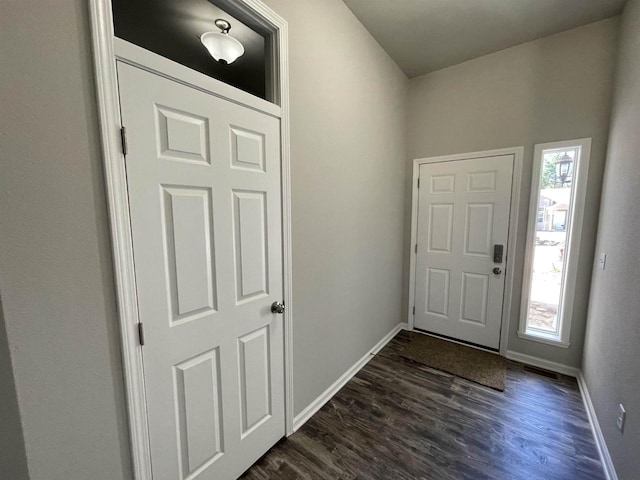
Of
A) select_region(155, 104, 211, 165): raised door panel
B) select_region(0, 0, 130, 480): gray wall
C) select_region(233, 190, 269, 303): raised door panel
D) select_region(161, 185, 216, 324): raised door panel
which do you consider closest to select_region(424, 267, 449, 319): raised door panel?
select_region(233, 190, 269, 303): raised door panel

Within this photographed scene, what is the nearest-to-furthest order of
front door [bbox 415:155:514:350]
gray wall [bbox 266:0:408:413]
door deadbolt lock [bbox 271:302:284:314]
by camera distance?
door deadbolt lock [bbox 271:302:284:314] → gray wall [bbox 266:0:408:413] → front door [bbox 415:155:514:350]

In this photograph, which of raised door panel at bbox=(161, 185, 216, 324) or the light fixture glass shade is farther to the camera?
the light fixture glass shade

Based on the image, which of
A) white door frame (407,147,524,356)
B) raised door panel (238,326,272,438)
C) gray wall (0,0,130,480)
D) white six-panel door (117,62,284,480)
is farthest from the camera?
white door frame (407,147,524,356)

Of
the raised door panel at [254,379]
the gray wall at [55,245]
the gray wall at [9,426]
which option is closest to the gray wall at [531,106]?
the raised door panel at [254,379]

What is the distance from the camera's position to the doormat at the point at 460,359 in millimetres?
2287

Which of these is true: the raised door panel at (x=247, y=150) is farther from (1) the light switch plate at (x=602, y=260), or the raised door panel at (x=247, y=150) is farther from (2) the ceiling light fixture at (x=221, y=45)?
(1) the light switch plate at (x=602, y=260)

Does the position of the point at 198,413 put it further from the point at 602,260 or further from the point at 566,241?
the point at 566,241

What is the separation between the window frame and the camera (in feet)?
7.13

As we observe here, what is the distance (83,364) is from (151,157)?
2.49 ft

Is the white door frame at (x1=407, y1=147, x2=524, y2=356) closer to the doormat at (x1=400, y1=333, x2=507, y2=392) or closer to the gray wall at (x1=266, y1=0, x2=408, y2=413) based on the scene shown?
the doormat at (x1=400, y1=333, x2=507, y2=392)

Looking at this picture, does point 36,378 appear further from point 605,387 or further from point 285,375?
point 605,387

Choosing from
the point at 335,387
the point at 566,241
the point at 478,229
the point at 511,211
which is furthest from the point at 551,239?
the point at 335,387

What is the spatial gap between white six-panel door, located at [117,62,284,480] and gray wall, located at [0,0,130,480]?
12cm

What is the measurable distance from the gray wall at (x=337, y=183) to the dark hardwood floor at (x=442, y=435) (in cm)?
27
